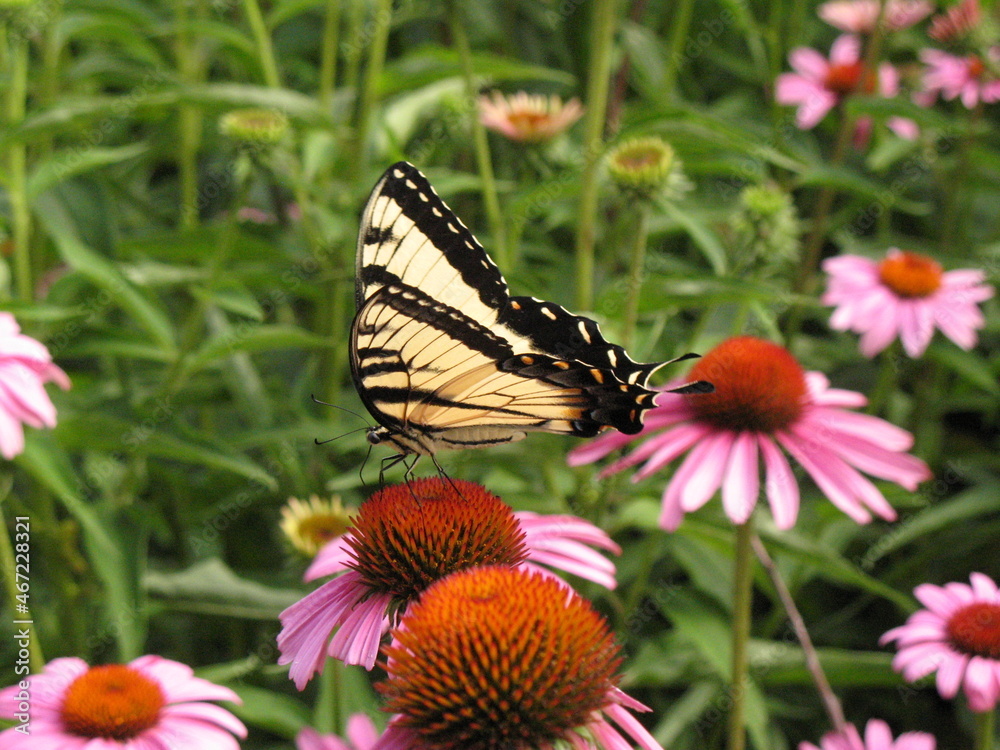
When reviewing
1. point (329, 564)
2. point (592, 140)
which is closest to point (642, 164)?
point (592, 140)

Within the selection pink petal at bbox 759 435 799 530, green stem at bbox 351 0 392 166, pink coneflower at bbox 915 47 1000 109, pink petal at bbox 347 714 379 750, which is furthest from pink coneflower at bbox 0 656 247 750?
pink coneflower at bbox 915 47 1000 109

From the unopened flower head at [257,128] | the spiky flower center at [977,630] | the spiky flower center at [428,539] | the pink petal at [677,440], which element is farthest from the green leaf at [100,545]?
the spiky flower center at [977,630]

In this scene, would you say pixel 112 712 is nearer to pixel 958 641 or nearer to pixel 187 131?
pixel 958 641

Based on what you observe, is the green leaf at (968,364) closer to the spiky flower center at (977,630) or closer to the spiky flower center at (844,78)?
the spiky flower center at (844,78)

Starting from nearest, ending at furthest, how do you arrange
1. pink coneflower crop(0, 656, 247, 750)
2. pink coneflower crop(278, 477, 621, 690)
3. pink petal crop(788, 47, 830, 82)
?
1. pink coneflower crop(278, 477, 621, 690)
2. pink coneflower crop(0, 656, 247, 750)
3. pink petal crop(788, 47, 830, 82)

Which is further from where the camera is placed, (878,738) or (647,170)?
(647,170)

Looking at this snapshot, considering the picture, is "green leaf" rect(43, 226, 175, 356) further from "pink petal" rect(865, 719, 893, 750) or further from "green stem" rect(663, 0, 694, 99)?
"pink petal" rect(865, 719, 893, 750)

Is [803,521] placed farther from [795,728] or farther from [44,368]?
[44,368]
